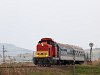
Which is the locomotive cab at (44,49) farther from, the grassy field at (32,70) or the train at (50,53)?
the grassy field at (32,70)

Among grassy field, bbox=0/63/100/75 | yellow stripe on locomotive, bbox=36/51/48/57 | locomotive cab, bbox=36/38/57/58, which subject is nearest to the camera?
grassy field, bbox=0/63/100/75

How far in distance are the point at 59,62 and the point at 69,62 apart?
6675mm

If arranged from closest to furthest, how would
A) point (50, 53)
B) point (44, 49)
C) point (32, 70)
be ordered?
point (32, 70)
point (44, 49)
point (50, 53)

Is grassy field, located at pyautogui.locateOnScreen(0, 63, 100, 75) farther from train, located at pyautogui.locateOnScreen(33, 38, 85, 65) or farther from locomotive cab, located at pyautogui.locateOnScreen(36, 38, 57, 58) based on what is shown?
locomotive cab, located at pyautogui.locateOnScreen(36, 38, 57, 58)

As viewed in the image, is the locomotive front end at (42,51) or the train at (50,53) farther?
the locomotive front end at (42,51)

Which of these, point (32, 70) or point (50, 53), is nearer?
point (32, 70)

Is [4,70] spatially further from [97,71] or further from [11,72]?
[97,71]

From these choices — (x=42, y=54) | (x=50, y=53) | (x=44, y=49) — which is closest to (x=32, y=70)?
(x=42, y=54)

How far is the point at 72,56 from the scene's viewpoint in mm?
61219

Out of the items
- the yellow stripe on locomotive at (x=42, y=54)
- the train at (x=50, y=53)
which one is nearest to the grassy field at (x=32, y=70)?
the train at (x=50, y=53)

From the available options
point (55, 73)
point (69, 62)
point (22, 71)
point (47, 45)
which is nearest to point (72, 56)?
point (69, 62)

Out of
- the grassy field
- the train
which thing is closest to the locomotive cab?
the train

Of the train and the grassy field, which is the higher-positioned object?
the train

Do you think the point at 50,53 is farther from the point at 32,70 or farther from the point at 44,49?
the point at 32,70
